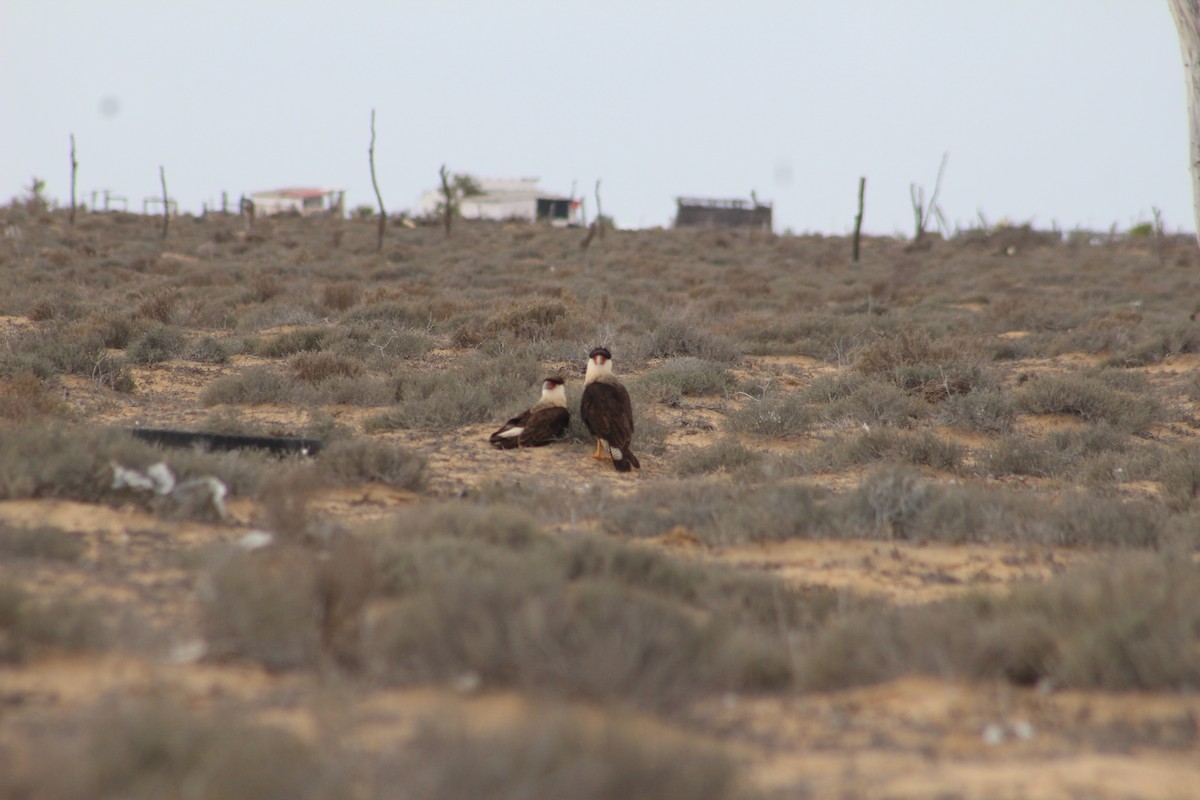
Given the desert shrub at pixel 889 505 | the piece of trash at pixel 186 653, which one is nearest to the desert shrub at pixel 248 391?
the desert shrub at pixel 889 505

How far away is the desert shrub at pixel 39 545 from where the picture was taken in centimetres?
390

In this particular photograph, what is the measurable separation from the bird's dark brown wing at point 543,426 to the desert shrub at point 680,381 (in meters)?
1.92

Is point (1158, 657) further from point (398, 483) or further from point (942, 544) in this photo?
point (398, 483)

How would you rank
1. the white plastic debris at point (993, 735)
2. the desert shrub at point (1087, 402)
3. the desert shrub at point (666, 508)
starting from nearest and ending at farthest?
1. the white plastic debris at point (993, 735)
2. the desert shrub at point (666, 508)
3. the desert shrub at point (1087, 402)

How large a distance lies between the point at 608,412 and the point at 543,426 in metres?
0.65

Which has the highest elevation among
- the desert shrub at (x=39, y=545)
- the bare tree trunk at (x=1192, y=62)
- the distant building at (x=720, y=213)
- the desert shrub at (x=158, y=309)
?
the distant building at (x=720, y=213)

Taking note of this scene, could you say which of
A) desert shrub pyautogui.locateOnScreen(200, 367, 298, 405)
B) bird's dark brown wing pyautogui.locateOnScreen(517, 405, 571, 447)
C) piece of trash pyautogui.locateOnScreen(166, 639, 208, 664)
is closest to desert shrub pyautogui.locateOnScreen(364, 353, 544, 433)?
bird's dark brown wing pyautogui.locateOnScreen(517, 405, 571, 447)

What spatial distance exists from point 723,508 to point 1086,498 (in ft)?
6.77

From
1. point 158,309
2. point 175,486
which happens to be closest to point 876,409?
point 175,486

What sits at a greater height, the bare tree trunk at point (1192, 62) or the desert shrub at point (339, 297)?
the bare tree trunk at point (1192, 62)

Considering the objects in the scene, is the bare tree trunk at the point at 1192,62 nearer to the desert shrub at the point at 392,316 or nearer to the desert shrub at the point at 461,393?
the desert shrub at the point at 461,393

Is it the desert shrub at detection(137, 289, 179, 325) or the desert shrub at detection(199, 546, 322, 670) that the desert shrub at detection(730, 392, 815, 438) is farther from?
the desert shrub at detection(137, 289, 179, 325)

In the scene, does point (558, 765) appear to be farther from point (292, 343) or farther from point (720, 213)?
point (720, 213)

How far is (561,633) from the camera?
289 centimetres
